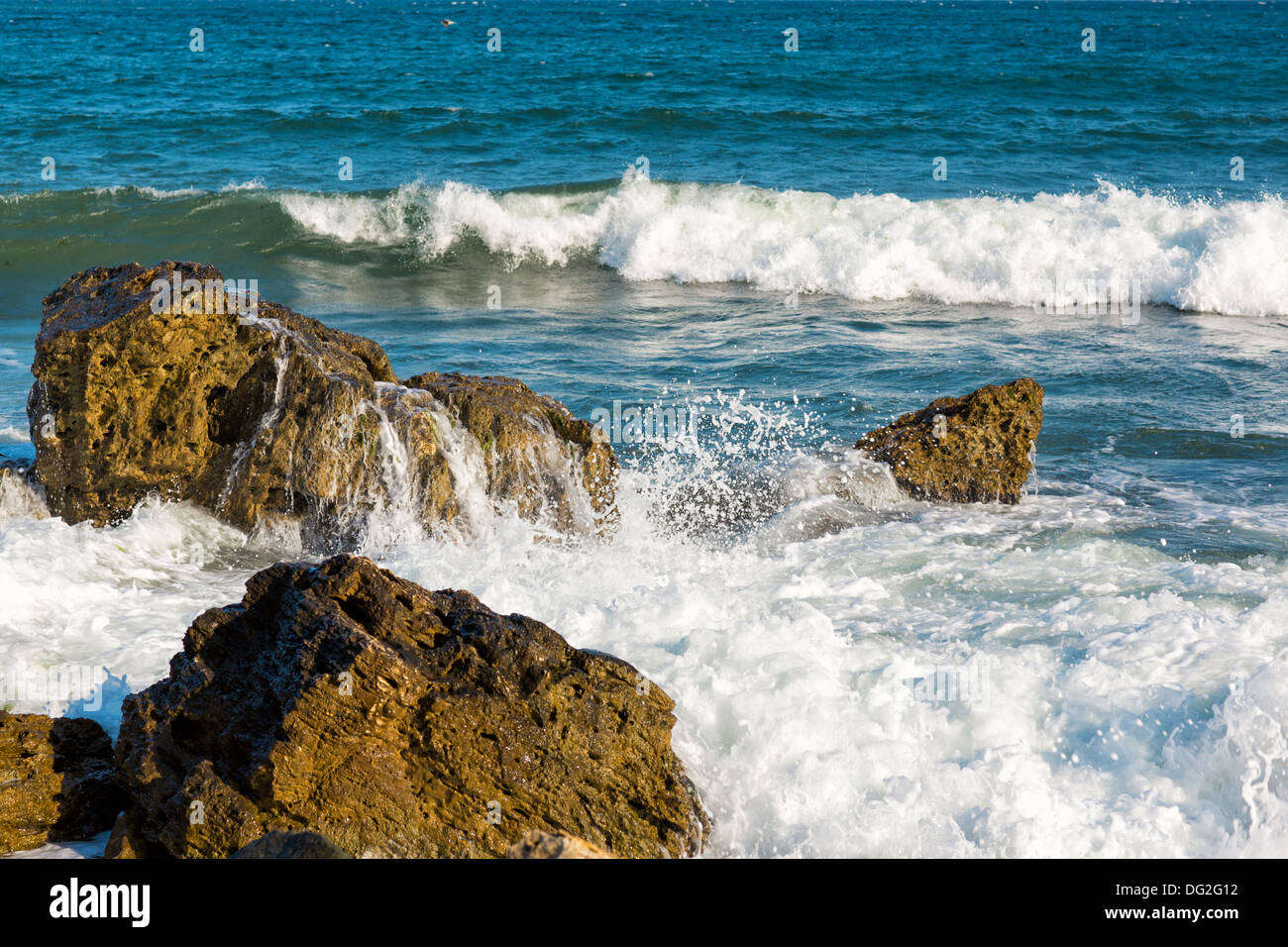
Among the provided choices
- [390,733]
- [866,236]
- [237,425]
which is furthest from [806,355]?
[390,733]

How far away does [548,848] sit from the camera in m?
3.00

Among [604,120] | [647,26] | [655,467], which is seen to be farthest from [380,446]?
[647,26]

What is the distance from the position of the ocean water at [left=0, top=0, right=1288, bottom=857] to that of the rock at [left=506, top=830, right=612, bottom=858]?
141cm

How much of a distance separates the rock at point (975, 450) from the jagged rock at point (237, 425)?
2.44 m

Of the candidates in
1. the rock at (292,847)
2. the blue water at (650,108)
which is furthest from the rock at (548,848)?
the blue water at (650,108)

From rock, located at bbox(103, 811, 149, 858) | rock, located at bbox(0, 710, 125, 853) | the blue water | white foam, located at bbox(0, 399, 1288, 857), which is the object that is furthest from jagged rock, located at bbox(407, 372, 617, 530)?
the blue water

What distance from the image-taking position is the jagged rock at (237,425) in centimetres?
658

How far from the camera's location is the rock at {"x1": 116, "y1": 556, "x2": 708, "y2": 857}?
387 cm

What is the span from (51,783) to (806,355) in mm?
8609

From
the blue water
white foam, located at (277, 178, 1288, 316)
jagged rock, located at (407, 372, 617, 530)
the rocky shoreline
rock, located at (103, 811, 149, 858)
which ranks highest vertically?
the blue water

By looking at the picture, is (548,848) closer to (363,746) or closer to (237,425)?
(363,746)

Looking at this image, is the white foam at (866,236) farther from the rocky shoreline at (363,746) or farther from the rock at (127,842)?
the rock at (127,842)

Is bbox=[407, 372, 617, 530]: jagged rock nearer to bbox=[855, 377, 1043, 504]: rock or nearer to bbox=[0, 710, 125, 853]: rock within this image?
bbox=[855, 377, 1043, 504]: rock
